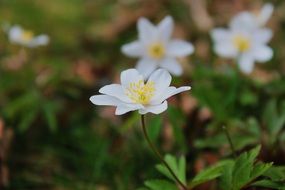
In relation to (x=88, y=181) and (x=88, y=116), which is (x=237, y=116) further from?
(x=88, y=116)

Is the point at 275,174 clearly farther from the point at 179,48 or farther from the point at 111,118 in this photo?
the point at 111,118

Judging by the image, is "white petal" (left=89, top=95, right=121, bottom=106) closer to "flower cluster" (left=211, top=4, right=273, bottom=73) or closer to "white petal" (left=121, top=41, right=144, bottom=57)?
"white petal" (left=121, top=41, right=144, bottom=57)

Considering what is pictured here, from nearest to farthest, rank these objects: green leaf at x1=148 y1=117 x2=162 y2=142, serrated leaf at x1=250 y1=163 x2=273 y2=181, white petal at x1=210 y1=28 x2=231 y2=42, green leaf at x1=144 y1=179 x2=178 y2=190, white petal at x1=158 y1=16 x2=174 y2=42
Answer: serrated leaf at x1=250 y1=163 x2=273 y2=181 < green leaf at x1=144 y1=179 x2=178 y2=190 < green leaf at x1=148 y1=117 x2=162 y2=142 < white petal at x1=158 y1=16 x2=174 y2=42 < white petal at x1=210 y1=28 x2=231 y2=42

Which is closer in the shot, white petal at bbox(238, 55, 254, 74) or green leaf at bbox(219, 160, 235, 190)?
green leaf at bbox(219, 160, 235, 190)

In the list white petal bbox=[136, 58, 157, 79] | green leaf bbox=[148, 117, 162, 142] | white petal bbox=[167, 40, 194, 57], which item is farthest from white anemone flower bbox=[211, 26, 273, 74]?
green leaf bbox=[148, 117, 162, 142]

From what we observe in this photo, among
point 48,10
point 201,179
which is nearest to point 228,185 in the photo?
point 201,179
